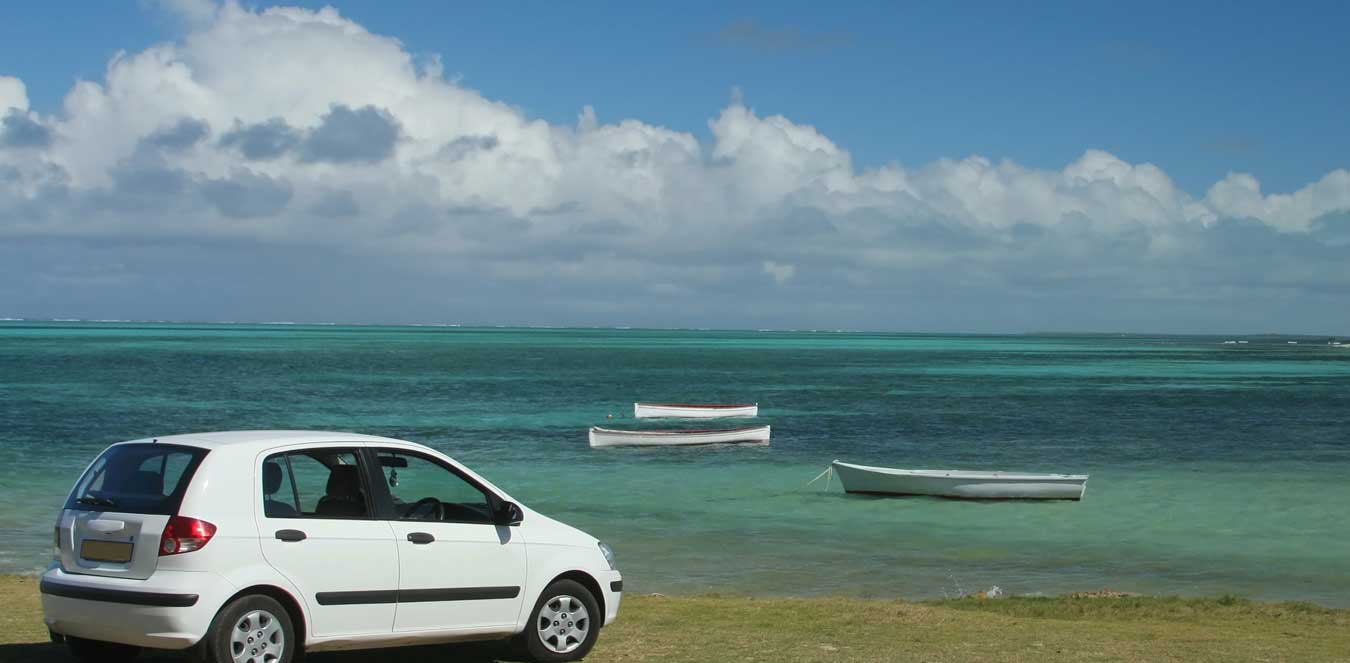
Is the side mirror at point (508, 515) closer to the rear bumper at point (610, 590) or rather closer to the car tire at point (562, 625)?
the car tire at point (562, 625)

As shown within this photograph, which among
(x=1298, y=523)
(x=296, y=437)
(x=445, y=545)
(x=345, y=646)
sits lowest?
(x=1298, y=523)

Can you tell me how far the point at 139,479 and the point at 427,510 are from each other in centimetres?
210

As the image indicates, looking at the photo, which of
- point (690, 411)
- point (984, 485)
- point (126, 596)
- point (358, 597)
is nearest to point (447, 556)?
point (358, 597)

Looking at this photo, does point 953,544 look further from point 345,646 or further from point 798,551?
A: point 345,646

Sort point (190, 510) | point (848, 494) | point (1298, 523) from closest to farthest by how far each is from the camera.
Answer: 1. point (190, 510)
2. point (1298, 523)
3. point (848, 494)

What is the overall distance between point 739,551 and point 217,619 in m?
17.5

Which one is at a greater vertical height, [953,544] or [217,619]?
[217,619]

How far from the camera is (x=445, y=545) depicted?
985 cm

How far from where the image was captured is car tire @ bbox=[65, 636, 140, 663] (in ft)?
30.6

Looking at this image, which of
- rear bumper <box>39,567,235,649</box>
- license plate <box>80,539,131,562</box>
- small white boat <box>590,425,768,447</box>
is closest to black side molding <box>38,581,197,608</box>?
rear bumper <box>39,567,235,649</box>

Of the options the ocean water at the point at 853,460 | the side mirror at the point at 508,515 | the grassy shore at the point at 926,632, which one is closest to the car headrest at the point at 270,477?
the side mirror at the point at 508,515

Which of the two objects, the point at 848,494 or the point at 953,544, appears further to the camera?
the point at 848,494

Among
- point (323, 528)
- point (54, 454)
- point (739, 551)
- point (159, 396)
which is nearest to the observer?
point (323, 528)

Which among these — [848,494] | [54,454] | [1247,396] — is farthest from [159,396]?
[1247,396]
